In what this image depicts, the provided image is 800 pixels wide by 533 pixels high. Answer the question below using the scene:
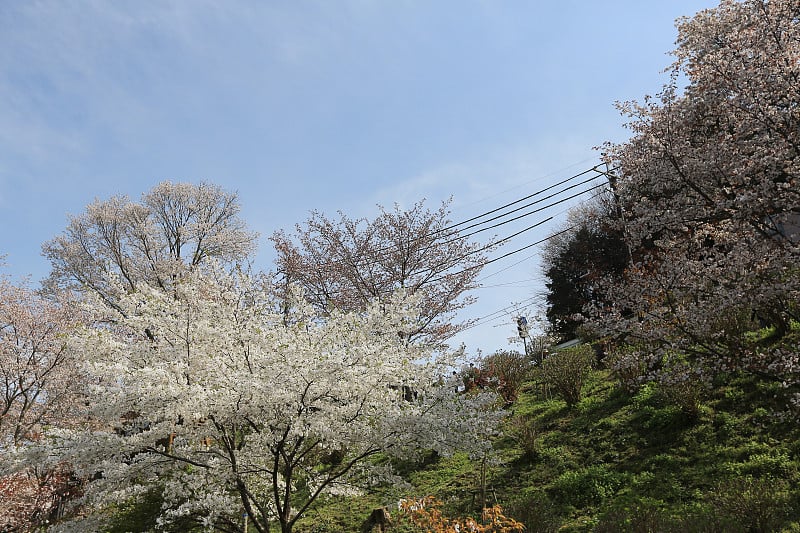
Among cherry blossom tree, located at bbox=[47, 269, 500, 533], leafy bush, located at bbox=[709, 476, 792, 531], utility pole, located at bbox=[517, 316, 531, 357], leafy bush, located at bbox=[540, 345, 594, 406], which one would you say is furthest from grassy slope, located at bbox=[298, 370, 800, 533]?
utility pole, located at bbox=[517, 316, 531, 357]

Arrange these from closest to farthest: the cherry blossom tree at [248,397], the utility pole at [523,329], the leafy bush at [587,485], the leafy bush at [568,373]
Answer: the cherry blossom tree at [248,397] < the leafy bush at [587,485] < the leafy bush at [568,373] < the utility pole at [523,329]

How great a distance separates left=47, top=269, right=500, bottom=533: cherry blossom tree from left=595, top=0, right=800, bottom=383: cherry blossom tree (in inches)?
115

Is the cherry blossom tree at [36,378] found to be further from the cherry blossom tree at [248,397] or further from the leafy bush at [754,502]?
the leafy bush at [754,502]

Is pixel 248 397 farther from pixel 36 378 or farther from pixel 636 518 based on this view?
pixel 36 378

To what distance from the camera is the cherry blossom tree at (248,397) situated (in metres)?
6.11

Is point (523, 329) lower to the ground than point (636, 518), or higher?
higher

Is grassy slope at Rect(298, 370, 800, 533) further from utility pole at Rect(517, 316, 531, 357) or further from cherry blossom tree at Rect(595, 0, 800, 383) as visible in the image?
utility pole at Rect(517, 316, 531, 357)

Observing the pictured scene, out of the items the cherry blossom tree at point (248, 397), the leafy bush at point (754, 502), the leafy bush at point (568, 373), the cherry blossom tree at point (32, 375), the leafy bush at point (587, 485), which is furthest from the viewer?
the cherry blossom tree at point (32, 375)

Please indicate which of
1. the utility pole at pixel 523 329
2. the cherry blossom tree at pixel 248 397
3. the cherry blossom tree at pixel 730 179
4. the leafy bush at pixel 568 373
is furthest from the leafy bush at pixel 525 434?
the utility pole at pixel 523 329

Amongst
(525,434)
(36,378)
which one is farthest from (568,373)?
(36,378)

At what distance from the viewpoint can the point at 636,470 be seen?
765 centimetres

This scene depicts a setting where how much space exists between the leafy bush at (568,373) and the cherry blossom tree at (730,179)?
4083 millimetres

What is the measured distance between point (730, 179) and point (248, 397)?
20.9 feet

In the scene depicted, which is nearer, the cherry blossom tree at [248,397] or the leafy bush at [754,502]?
the leafy bush at [754,502]
